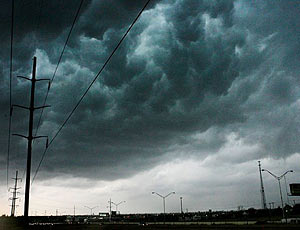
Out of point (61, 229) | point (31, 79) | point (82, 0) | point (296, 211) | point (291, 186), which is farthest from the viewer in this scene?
point (296, 211)

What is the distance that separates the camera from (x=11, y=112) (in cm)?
3027

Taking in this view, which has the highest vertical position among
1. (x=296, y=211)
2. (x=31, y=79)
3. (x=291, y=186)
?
(x=31, y=79)

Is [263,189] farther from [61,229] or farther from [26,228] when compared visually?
[26,228]

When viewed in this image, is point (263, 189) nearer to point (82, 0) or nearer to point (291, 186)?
point (291, 186)

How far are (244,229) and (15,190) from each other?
67.2m

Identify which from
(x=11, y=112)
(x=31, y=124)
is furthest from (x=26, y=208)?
(x=11, y=112)

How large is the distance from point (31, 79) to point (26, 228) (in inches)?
512

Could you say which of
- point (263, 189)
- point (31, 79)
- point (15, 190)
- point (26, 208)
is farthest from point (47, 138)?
point (263, 189)

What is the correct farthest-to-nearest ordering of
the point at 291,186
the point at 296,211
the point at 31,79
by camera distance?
the point at 296,211 < the point at 291,186 < the point at 31,79

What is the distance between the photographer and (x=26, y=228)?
75.7 feet

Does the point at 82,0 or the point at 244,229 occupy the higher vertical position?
the point at 82,0

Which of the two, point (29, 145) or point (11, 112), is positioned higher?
point (11, 112)

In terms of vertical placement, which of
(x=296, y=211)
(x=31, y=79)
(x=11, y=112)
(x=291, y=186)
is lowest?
(x=296, y=211)

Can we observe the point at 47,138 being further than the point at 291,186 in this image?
No
